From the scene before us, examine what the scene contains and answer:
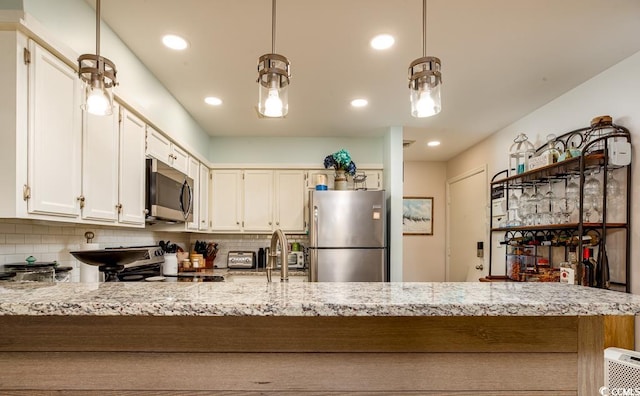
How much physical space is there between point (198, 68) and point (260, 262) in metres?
2.50

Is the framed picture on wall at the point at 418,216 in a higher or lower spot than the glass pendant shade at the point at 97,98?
lower

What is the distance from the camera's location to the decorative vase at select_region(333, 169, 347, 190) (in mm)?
4102

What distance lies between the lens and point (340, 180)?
4.11 metres

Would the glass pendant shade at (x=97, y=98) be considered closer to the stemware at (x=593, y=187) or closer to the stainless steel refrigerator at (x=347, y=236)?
the stainless steel refrigerator at (x=347, y=236)

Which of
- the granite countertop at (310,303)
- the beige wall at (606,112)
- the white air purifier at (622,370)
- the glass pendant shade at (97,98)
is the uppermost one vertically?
the beige wall at (606,112)

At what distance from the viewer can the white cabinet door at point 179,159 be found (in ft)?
10.5

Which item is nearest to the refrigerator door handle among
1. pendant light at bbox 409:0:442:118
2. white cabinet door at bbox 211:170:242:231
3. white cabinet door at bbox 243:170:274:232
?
white cabinet door at bbox 243:170:274:232

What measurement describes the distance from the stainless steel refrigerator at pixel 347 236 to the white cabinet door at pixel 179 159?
1260 mm

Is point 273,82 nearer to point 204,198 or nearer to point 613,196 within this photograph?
point 613,196

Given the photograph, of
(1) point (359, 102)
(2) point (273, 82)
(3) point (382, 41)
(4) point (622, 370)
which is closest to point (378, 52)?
(3) point (382, 41)

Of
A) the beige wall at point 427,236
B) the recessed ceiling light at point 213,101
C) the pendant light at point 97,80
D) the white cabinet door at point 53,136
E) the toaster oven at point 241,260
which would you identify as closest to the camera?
the pendant light at point 97,80

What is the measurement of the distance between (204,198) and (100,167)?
2.16 metres

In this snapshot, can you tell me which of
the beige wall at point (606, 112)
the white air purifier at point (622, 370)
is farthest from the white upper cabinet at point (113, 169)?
the beige wall at point (606, 112)

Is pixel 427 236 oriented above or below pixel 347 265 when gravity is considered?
above
